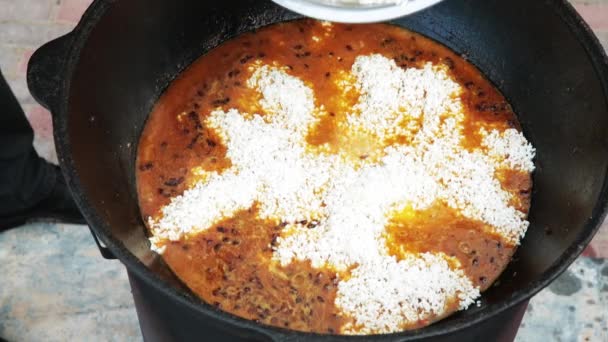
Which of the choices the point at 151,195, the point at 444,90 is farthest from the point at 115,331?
the point at 444,90

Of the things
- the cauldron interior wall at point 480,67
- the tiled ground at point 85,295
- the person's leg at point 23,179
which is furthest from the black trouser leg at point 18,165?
the cauldron interior wall at point 480,67

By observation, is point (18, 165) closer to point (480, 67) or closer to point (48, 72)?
point (48, 72)

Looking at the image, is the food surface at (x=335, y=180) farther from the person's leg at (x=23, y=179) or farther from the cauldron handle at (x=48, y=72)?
the person's leg at (x=23, y=179)

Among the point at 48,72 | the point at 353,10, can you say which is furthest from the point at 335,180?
the point at 48,72

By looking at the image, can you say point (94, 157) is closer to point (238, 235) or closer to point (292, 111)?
point (238, 235)

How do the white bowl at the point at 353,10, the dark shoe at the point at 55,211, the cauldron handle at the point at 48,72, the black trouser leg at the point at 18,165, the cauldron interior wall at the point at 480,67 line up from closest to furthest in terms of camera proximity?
the white bowl at the point at 353,10 → the cauldron handle at the point at 48,72 → the cauldron interior wall at the point at 480,67 → the black trouser leg at the point at 18,165 → the dark shoe at the point at 55,211

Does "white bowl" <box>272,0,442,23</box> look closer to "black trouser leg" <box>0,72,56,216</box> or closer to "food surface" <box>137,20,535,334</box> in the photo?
"food surface" <box>137,20,535,334</box>
